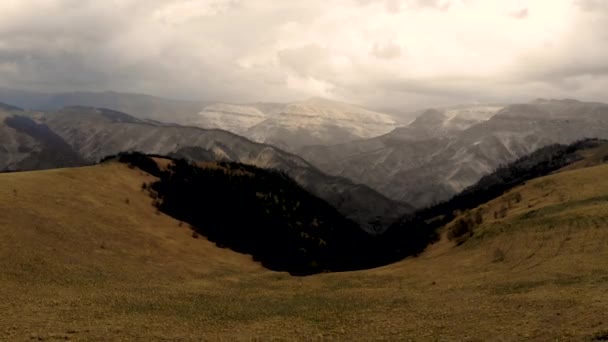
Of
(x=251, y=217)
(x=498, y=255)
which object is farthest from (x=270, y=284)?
(x=251, y=217)

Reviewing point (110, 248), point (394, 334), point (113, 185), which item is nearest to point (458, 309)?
point (394, 334)

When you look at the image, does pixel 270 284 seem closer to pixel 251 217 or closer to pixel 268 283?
pixel 268 283

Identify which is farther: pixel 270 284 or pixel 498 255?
pixel 270 284

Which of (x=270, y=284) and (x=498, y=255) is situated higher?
(x=498, y=255)

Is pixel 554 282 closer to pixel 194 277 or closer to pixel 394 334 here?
pixel 394 334

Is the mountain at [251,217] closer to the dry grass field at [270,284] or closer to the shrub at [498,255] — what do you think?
the dry grass field at [270,284]

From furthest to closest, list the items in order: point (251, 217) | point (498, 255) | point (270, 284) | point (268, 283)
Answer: point (251, 217), point (268, 283), point (270, 284), point (498, 255)
